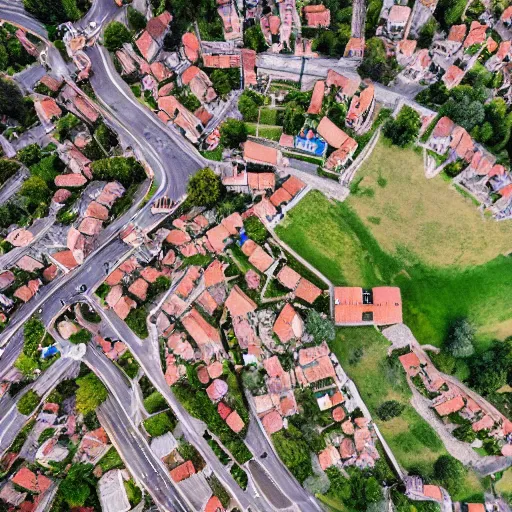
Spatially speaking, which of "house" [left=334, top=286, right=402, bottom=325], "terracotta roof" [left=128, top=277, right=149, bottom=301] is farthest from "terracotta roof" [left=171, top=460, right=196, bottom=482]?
"house" [left=334, top=286, right=402, bottom=325]

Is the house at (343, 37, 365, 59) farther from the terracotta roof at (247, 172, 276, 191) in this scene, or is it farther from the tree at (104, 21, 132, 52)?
the tree at (104, 21, 132, 52)

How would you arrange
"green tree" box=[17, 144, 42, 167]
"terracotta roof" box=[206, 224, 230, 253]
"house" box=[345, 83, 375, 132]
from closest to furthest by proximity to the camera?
"terracotta roof" box=[206, 224, 230, 253] < "house" box=[345, 83, 375, 132] < "green tree" box=[17, 144, 42, 167]

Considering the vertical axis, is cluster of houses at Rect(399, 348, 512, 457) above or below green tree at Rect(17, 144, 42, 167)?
below

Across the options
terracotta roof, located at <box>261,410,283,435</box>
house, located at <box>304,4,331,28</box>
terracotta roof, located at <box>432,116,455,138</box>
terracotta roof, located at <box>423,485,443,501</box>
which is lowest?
terracotta roof, located at <box>423,485,443,501</box>

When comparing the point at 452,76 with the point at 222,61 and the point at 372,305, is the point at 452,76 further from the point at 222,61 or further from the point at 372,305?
the point at 372,305

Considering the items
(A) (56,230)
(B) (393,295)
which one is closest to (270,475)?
(B) (393,295)

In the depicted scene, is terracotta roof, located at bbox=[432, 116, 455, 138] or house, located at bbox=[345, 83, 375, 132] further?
house, located at bbox=[345, 83, 375, 132]

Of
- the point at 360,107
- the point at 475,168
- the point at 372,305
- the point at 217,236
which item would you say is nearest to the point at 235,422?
the point at 372,305
